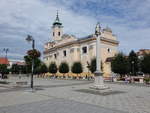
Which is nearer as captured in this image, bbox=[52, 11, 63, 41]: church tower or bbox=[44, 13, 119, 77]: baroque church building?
bbox=[44, 13, 119, 77]: baroque church building

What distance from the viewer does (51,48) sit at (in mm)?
87875

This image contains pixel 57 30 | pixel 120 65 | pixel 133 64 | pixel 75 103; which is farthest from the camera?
pixel 57 30

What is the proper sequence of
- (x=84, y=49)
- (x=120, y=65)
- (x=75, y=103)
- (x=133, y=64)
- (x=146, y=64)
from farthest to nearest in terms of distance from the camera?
(x=84, y=49), (x=133, y=64), (x=120, y=65), (x=146, y=64), (x=75, y=103)

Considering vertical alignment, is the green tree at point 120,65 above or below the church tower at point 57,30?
below

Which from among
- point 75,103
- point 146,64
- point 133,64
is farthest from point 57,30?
point 75,103

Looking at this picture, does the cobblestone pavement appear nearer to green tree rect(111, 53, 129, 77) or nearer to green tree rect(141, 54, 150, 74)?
green tree rect(111, 53, 129, 77)

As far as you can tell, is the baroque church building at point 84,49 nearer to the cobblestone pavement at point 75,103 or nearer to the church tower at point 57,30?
the church tower at point 57,30

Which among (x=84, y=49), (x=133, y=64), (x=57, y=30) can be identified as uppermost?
(x=57, y=30)

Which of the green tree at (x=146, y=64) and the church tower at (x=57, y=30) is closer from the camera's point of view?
the green tree at (x=146, y=64)

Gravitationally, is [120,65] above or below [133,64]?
below

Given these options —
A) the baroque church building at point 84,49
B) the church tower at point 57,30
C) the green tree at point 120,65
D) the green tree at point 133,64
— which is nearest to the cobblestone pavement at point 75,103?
the green tree at point 120,65

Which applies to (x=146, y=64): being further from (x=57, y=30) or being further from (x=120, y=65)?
(x=57, y=30)

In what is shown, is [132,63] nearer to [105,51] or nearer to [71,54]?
[105,51]

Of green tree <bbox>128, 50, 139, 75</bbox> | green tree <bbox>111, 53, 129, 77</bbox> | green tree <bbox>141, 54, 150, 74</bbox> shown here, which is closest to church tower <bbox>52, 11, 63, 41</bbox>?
green tree <bbox>128, 50, 139, 75</bbox>
